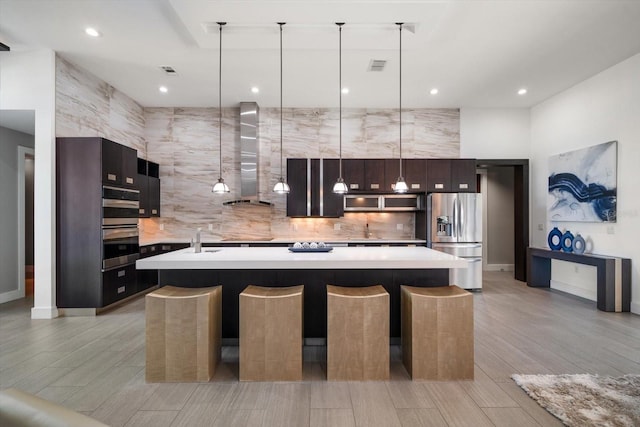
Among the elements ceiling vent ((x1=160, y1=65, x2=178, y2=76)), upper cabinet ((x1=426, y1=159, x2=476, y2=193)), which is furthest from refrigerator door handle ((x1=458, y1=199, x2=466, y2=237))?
ceiling vent ((x1=160, y1=65, x2=178, y2=76))

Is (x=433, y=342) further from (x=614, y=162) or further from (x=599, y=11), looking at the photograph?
(x=614, y=162)

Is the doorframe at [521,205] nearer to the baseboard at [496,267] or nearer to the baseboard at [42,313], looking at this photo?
the baseboard at [496,267]

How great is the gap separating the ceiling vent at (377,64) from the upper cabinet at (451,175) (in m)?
2.01

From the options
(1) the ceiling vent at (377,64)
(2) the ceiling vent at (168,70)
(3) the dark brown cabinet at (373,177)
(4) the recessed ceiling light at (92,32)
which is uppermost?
(2) the ceiling vent at (168,70)

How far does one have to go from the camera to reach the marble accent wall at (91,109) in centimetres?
408

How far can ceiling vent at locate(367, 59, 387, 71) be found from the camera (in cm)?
414

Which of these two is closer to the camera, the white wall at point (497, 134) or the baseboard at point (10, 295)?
the baseboard at point (10, 295)

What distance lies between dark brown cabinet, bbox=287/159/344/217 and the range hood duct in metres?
0.64

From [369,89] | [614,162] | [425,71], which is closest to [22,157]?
[369,89]

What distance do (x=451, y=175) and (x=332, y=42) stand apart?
3.27 m

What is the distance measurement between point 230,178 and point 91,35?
295 cm

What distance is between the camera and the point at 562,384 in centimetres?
235

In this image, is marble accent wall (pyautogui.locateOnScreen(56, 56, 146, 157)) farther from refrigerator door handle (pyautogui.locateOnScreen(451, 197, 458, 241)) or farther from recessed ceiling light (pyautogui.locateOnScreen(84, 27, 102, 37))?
refrigerator door handle (pyautogui.locateOnScreen(451, 197, 458, 241))

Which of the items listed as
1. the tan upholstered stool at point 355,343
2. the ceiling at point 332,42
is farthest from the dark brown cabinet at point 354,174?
the tan upholstered stool at point 355,343
